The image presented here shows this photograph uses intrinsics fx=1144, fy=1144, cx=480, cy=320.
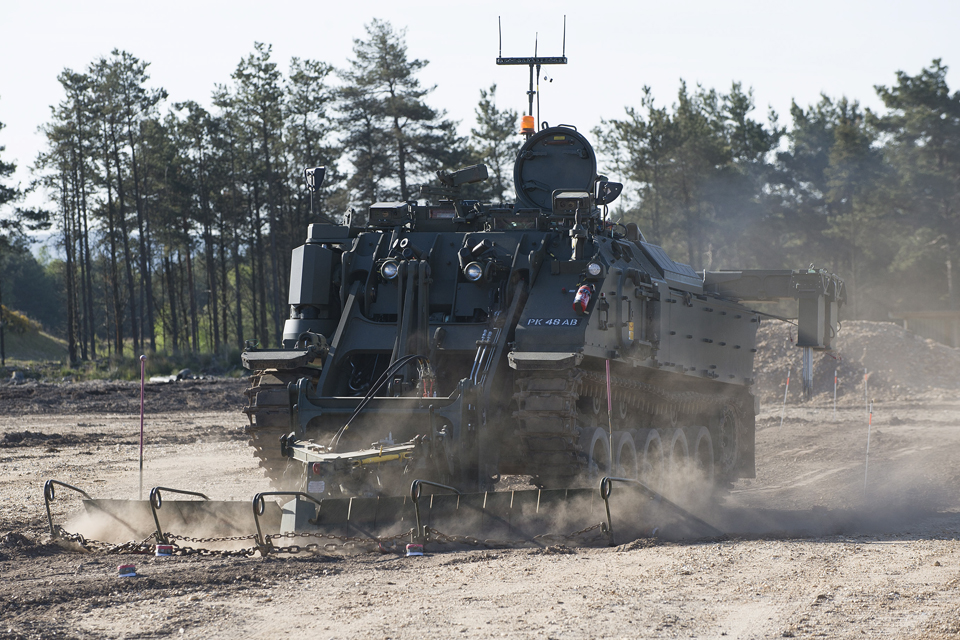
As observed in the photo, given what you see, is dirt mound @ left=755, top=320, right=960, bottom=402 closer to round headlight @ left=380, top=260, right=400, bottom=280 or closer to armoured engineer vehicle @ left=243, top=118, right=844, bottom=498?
armoured engineer vehicle @ left=243, top=118, right=844, bottom=498

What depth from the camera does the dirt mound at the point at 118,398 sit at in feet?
98.6

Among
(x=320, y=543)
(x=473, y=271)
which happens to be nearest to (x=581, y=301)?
(x=473, y=271)

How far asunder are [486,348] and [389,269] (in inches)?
67.7

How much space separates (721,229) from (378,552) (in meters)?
52.3

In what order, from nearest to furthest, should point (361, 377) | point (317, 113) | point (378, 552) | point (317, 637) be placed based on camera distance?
point (317, 637) → point (378, 552) → point (361, 377) → point (317, 113)

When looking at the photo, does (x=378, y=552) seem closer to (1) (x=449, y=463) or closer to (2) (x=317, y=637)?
(1) (x=449, y=463)

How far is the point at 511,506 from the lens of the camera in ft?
31.6

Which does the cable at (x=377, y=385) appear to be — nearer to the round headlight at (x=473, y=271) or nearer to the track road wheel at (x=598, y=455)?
the round headlight at (x=473, y=271)

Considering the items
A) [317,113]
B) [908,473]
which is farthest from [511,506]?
[317,113]

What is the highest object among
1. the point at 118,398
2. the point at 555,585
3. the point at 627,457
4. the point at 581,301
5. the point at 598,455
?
the point at 581,301

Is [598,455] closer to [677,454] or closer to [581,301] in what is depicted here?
[581,301]

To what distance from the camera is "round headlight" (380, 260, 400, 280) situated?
12076 mm

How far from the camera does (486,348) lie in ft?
36.0

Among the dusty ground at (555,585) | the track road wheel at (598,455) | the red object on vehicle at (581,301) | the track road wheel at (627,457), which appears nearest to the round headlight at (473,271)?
the red object on vehicle at (581,301)
